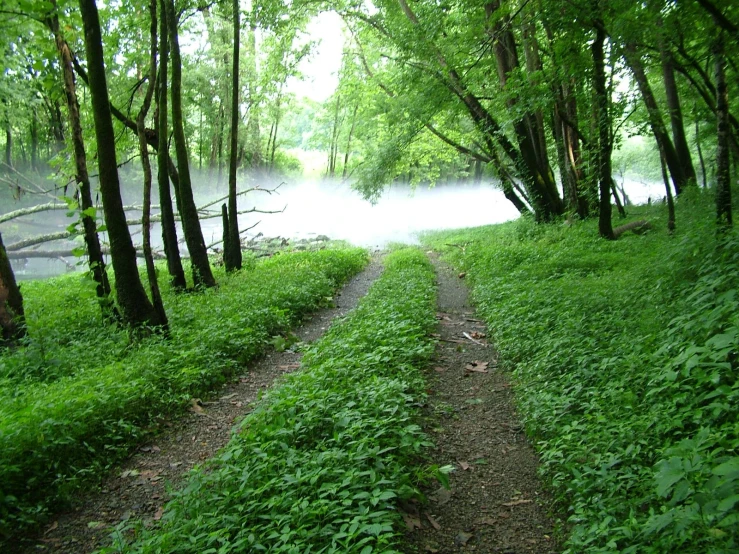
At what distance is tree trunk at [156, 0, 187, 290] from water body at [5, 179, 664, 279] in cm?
1461

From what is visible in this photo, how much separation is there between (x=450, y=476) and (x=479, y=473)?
0.25 meters

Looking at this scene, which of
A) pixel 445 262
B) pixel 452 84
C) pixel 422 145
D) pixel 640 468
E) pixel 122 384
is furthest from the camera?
pixel 422 145

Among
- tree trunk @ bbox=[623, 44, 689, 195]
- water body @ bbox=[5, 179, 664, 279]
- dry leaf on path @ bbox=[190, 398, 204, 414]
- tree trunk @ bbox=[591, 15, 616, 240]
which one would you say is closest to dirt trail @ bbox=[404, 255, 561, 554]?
dry leaf on path @ bbox=[190, 398, 204, 414]

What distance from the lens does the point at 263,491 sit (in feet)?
11.7

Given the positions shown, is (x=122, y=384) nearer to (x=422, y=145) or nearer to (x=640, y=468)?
(x=640, y=468)

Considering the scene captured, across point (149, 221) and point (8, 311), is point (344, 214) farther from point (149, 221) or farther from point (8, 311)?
point (8, 311)

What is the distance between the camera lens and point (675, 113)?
13406 mm

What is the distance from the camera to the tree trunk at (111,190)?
7234 mm

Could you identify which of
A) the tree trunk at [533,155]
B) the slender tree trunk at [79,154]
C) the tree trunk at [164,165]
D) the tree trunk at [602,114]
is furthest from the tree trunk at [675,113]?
the slender tree trunk at [79,154]

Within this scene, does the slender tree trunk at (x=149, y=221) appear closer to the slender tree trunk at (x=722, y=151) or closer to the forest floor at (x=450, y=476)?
the forest floor at (x=450, y=476)

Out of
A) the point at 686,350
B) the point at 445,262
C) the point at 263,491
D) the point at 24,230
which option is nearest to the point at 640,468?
the point at 686,350

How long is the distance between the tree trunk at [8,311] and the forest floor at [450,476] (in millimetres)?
3569

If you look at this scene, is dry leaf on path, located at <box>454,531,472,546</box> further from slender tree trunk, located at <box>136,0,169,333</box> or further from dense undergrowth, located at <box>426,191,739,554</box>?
slender tree trunk, located at <box>136,0,169,333</box>

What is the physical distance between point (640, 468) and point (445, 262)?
558 inches
